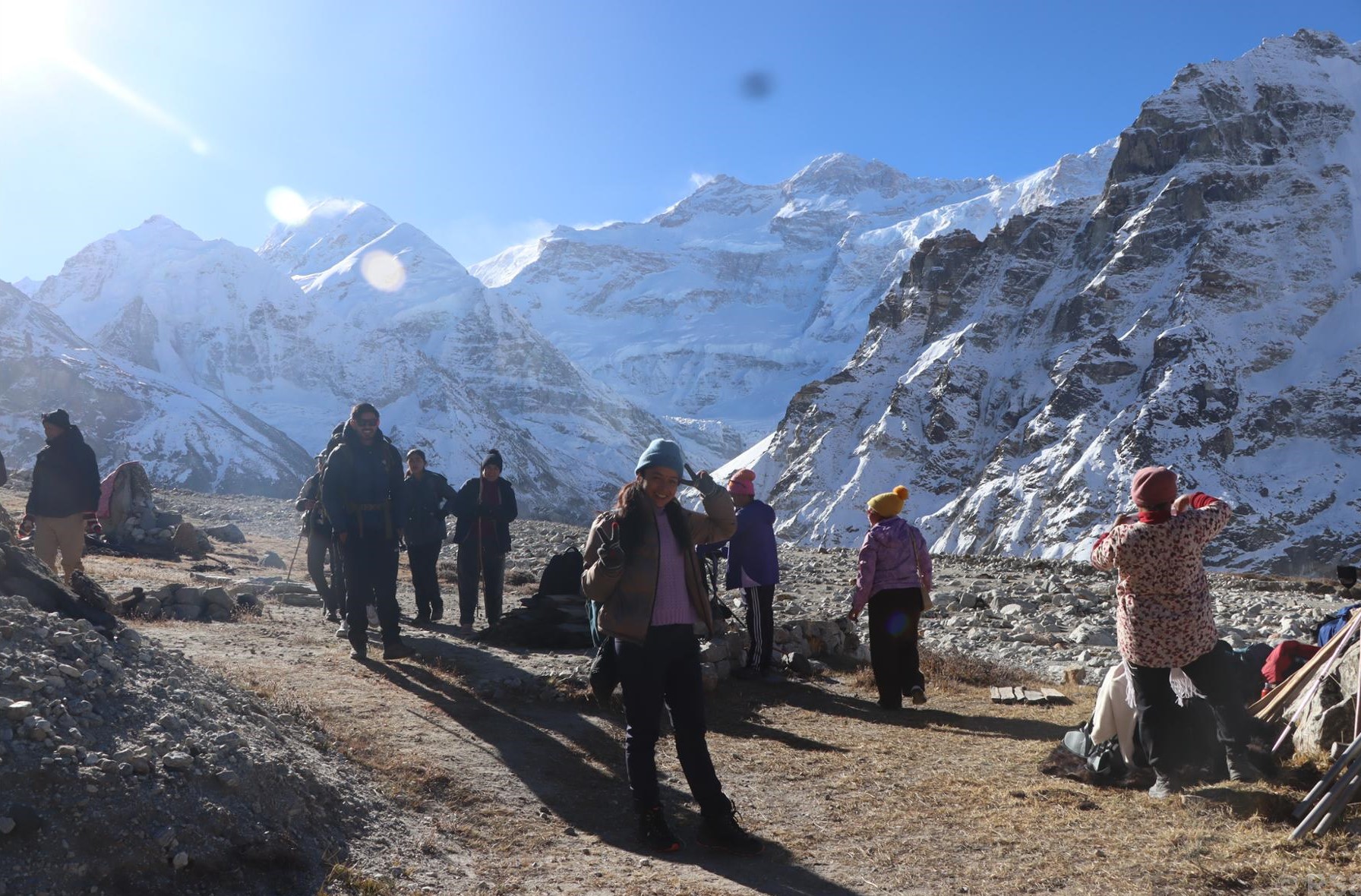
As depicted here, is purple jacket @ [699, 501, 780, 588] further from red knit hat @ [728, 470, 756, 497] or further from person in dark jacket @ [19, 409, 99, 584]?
person in dark jacket @ [19, 409, 99, 584]

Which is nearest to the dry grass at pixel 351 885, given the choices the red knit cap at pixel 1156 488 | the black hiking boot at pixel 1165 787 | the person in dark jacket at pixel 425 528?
the black hiking boot at pixel 1165 787

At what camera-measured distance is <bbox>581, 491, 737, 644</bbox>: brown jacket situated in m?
4.89

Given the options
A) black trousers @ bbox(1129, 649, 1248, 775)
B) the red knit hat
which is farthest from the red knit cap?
the red knit hat

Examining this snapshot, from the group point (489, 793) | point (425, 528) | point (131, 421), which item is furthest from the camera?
point (131, 421)

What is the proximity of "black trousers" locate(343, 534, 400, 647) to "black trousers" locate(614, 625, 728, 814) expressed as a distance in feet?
14.2

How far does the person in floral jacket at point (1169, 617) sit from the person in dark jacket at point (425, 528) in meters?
8.49

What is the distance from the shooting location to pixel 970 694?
941cm

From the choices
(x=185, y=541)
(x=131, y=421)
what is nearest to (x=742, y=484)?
(x=185, y=541)

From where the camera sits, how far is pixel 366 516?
8.51m

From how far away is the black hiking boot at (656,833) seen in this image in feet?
15.9

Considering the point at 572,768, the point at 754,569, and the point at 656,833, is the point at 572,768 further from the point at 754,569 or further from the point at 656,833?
the point at 754,569

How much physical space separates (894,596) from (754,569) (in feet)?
5.50

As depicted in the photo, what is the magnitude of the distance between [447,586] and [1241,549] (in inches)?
3303

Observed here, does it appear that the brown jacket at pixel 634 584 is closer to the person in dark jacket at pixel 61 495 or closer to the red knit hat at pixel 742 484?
the red knit hat at pixel 742 484
